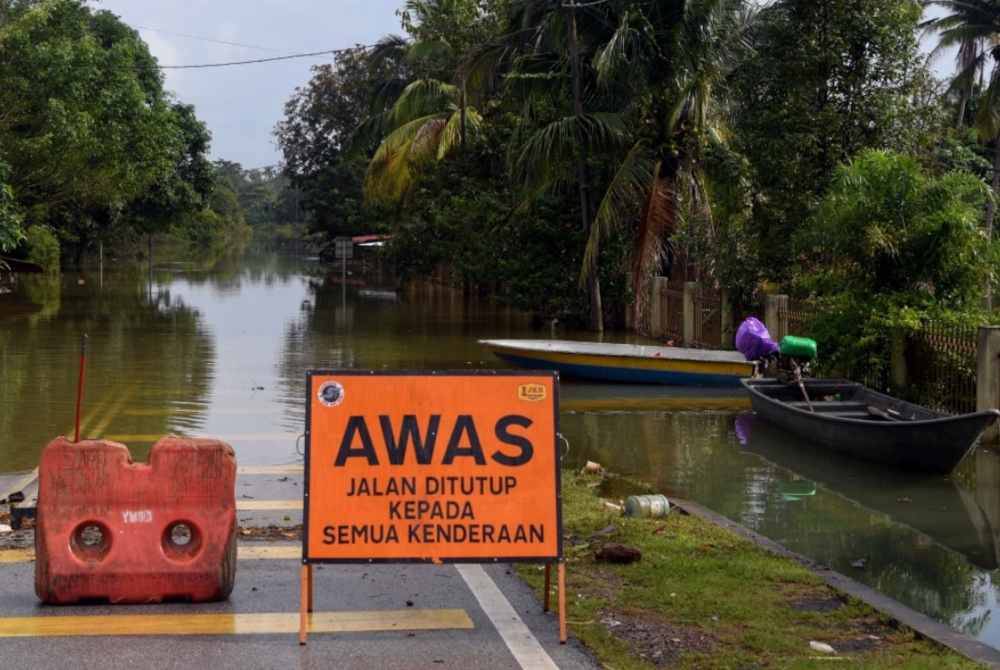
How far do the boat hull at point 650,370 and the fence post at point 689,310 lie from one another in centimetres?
743

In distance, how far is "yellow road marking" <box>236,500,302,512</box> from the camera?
10.4 m

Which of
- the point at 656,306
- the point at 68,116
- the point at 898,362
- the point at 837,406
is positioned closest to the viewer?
the point at 837,406

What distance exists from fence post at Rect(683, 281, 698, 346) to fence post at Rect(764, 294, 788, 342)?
565 centimetres

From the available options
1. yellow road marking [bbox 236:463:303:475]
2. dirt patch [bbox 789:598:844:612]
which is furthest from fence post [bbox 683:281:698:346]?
dirt patch [bbox 789:598:844:612]

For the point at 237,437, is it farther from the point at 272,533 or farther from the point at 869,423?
the point at 869,423

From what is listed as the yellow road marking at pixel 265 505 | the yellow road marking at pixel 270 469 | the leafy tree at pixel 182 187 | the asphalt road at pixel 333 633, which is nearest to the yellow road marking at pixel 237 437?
the yellow road marking at pixel 270 469

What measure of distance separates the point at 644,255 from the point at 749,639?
24.2m

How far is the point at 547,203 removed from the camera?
3431 cm

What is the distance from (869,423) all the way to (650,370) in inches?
309

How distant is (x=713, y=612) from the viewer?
738 cm

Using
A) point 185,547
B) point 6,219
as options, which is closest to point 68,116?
point 6,219

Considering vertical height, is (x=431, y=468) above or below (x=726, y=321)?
below

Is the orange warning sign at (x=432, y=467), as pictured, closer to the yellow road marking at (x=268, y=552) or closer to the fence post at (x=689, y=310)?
the yellow road marking at (x=268, y=552)

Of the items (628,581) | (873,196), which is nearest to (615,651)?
(628,581)
